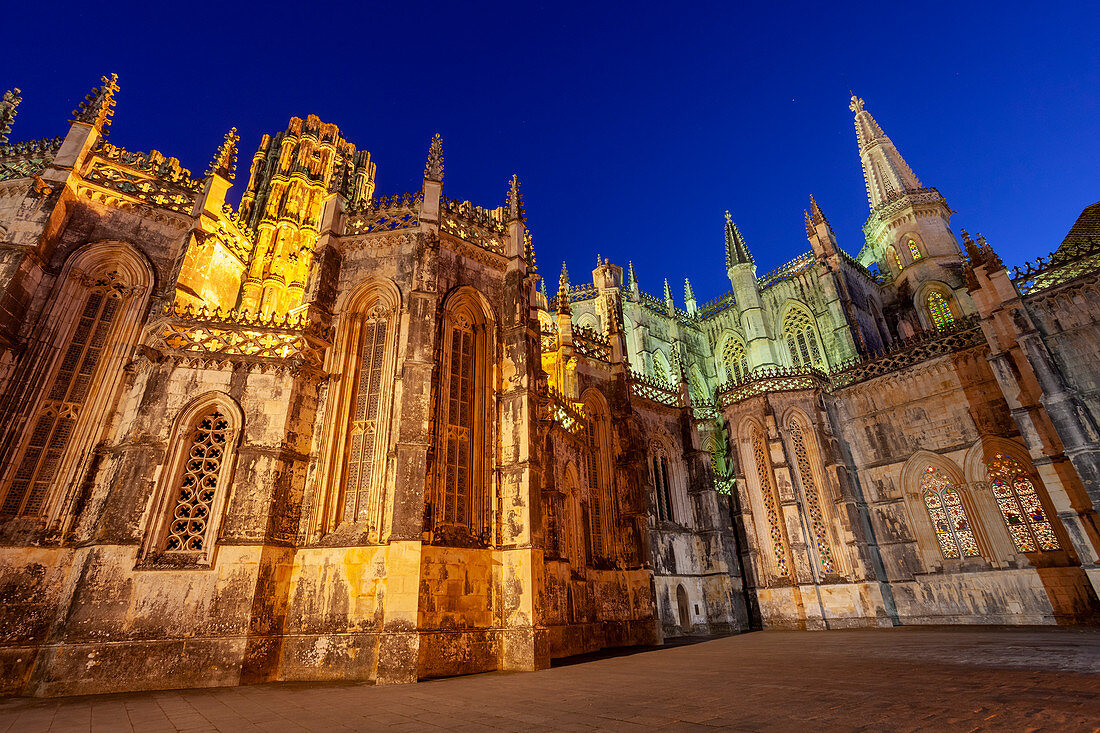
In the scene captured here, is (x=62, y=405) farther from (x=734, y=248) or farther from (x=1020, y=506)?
(x=734, y=248)

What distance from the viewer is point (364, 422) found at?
13234 millimetres

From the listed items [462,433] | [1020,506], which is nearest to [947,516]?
[1020,506]

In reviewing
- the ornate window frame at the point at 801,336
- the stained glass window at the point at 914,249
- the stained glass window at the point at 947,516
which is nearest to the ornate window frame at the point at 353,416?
the stained glass window at the point at 947,516

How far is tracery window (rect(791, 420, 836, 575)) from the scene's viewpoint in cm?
2125

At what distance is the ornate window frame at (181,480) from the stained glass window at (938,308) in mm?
36772

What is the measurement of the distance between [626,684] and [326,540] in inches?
306

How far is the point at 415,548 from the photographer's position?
11.0 metres

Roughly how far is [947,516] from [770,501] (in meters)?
6.94

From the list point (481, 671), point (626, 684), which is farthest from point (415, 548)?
point (626, 684)

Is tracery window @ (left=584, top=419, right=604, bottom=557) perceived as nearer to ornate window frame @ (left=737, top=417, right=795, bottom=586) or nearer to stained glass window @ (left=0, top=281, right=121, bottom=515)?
ornate window frame @ (left=737, top=417, right=795, bottom=586)

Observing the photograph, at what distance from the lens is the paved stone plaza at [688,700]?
5203 millimetres

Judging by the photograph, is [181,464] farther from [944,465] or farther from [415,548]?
[944,465]

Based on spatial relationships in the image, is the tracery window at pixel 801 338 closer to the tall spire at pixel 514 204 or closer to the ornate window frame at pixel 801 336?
the ornate window frame at pixel 801 336

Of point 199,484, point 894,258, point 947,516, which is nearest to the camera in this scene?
point 199,484
